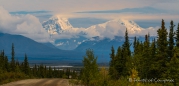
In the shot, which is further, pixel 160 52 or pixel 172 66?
pixel 160 52

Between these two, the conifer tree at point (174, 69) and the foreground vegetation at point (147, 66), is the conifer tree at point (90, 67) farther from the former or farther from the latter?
the conifer tree at point (174, 69)

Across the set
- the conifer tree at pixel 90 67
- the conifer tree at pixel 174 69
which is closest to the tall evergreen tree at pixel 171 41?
the conifer tree at pixel 174 69

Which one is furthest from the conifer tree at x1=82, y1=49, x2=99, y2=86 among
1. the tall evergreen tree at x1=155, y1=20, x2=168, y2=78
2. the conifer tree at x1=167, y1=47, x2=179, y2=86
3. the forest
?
the tall evergreen tree at x1=155, y1=20, x2=168, y2=78

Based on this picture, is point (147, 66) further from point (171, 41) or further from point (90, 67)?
point (90, 67)

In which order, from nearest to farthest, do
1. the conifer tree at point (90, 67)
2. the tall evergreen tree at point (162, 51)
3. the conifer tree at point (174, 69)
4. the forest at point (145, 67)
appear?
1. the forest at point (145, 67)
2. the conifer tree at point (90, 67)
3. the conifer tree at point (174, 69)
4. the tall evergreen tree at point (162, 51)

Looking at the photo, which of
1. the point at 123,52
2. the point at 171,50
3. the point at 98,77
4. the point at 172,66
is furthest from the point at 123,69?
the point at 98,77

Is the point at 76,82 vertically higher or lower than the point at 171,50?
lower

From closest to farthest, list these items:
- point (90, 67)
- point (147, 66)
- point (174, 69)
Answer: point (90, 67) < point (174, 69) < point (147, 66)

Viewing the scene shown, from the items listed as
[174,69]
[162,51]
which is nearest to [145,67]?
[162,51]

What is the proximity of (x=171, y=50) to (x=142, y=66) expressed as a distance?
1089 centimetres

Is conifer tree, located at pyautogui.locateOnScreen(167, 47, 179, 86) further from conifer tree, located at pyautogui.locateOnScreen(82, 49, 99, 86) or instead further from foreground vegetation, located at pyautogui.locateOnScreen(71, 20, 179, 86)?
conifer tree, located at pyautogui.locateOnScreen(82, 49, 99, 86)

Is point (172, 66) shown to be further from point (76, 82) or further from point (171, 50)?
point (76, 82)

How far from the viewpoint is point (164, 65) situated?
4659cm

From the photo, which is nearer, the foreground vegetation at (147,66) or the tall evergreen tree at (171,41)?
the foreground vegetation at (147,66)
